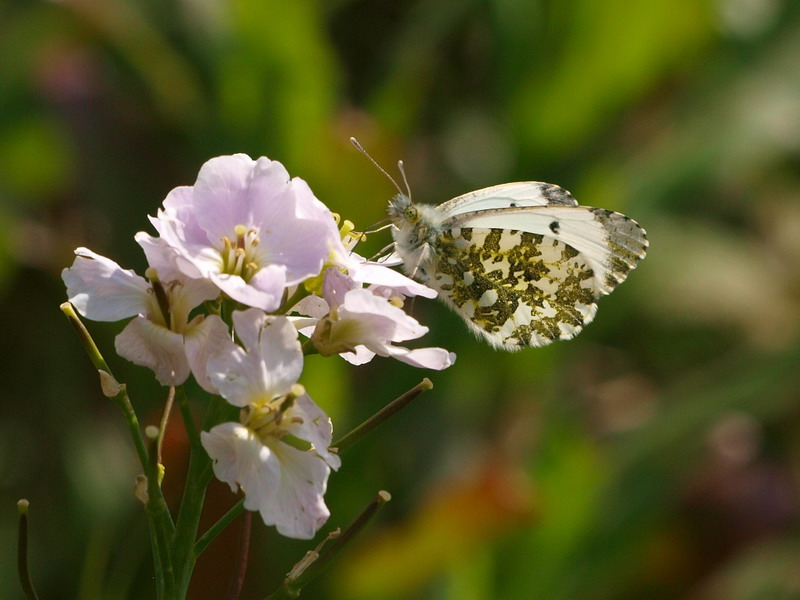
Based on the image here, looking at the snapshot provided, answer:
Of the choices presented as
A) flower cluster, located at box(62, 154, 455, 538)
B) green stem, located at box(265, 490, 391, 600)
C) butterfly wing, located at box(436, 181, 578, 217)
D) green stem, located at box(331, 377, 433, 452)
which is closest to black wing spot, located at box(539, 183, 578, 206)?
butterfly wing, located at box(436, 181, 578, 217)

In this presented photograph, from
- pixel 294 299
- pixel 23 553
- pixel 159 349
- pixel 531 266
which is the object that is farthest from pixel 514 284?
pixel 23 553

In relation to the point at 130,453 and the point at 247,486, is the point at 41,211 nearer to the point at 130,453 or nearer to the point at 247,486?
the point at 130,453

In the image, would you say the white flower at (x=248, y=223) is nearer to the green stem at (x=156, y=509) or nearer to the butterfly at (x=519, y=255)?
the green stem at (x=156, y=509)

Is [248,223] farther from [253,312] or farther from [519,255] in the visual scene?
[519,255]

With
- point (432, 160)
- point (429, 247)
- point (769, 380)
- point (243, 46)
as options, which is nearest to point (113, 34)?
point (243, 46)

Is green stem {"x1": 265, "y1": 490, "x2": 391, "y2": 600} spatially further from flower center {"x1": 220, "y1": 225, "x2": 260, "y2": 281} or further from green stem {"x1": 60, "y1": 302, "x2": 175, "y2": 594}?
flower center {"x1": 220, "y1": 225, "x2": 260, "y2": 281}

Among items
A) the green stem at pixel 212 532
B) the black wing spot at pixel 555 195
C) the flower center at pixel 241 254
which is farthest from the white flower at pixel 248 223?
the black wing spot at pixel 555 195
